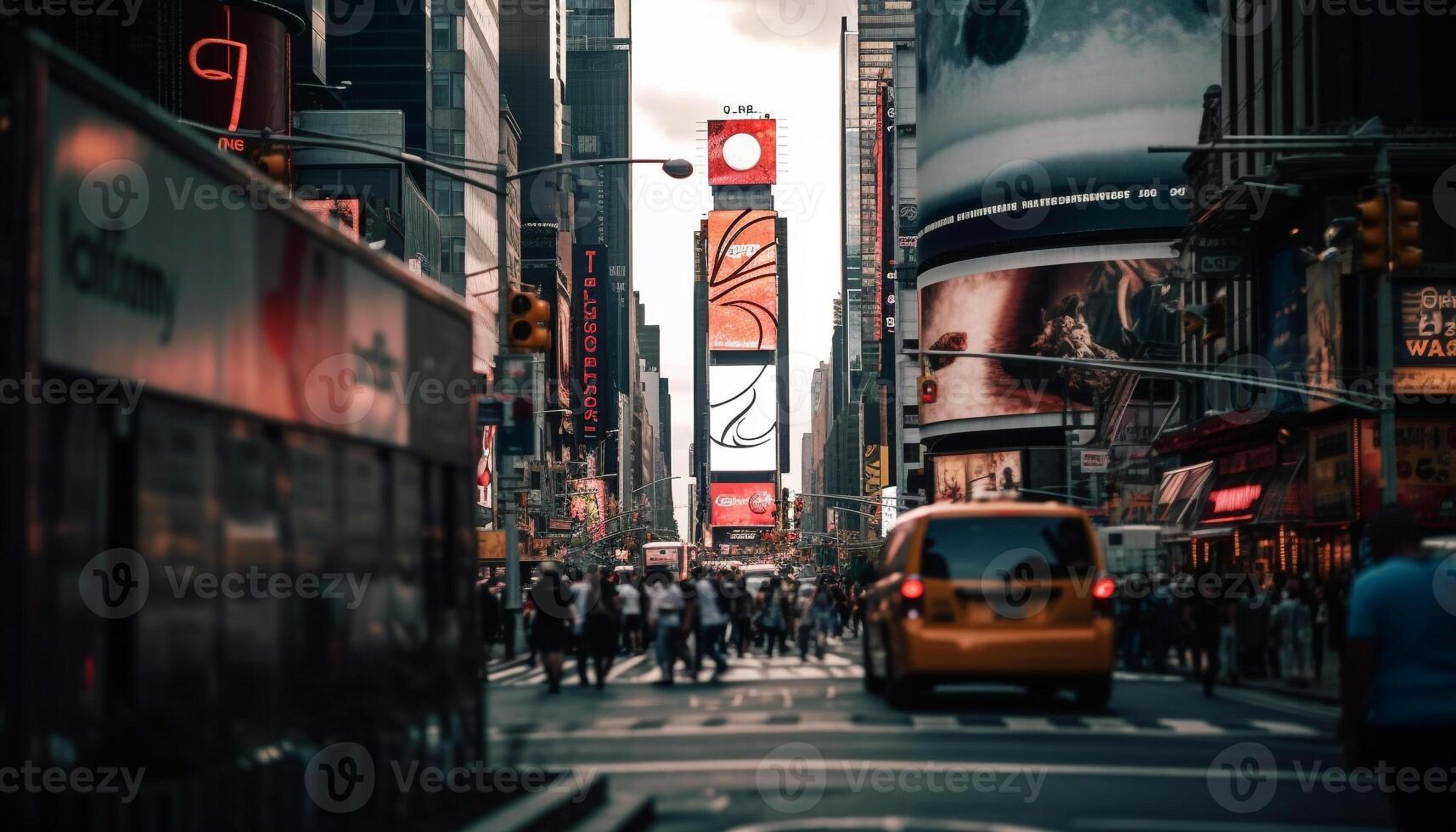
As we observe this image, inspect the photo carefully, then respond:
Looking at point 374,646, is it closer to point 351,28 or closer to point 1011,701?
point 1011,701

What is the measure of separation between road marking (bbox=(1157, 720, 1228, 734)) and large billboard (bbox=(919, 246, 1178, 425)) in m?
79.3

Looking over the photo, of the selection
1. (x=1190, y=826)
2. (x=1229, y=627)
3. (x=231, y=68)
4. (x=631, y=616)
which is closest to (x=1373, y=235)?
(x=1229, y=627)

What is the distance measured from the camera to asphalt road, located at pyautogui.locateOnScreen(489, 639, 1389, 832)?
38.8 ft

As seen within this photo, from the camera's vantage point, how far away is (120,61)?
52812 mm

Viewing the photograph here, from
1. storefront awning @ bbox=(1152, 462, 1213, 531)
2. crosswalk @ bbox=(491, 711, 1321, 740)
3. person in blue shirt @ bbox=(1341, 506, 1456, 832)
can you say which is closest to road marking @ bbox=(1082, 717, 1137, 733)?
crosswalk @ bbox=(491, 711, 1321, 740)

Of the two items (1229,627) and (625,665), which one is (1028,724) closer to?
(1229,627)

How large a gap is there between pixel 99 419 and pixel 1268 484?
45796mm

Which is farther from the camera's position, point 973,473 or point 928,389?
point 973,473

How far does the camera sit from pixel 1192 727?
19.0m

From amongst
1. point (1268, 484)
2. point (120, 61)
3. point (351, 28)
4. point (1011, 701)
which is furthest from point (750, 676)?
point (351, 28)

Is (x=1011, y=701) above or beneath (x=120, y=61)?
beneath

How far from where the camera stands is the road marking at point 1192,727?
725 inches

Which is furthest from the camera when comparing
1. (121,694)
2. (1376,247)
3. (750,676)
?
(750,676)

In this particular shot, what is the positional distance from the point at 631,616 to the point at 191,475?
31212mm
